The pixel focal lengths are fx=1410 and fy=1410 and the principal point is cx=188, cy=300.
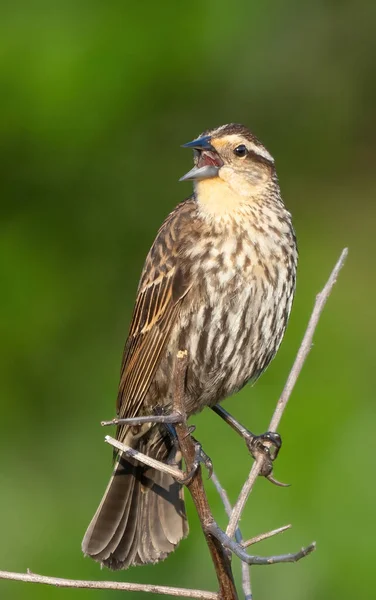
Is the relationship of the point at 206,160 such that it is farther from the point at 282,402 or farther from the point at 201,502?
the point at 201,502

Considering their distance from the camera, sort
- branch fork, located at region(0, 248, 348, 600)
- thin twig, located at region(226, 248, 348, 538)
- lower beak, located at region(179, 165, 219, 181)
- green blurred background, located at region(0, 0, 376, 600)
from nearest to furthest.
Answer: branch fork, located at region(0, 248, 348, 600) → thin twig, located at region(226, 248, 348, 538) → lower beak, located at region(179, 165, 219, 181) → green blurred background, located at region(0, 0, 376, 600)

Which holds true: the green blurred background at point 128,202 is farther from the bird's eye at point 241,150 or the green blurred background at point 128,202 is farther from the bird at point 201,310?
the bird's eye at point 241,150

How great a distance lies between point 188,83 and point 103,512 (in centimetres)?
301

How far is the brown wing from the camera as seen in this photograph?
3607 millimetres

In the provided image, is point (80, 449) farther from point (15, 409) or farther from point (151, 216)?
point (151, 216)

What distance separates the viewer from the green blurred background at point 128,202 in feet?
17.6

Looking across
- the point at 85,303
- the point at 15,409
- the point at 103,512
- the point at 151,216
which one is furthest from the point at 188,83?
the point at 103,512

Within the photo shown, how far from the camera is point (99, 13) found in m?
5.75

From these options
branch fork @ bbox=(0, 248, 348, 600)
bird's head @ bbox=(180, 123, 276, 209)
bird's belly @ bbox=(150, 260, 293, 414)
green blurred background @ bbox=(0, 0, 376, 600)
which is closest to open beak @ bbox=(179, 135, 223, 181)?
bird's head @ bbox=(180, 123, 276, 209)

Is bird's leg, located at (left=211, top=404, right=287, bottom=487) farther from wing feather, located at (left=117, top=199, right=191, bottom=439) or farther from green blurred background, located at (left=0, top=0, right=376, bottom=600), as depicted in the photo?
green blurred background, located at (left=0, top=0, right=376, bottom=600)

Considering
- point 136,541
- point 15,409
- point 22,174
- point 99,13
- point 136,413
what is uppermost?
point 99,13

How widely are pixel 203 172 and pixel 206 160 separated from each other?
7 cm

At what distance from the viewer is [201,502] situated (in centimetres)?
264

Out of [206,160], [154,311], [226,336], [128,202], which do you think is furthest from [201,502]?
[128,202]
